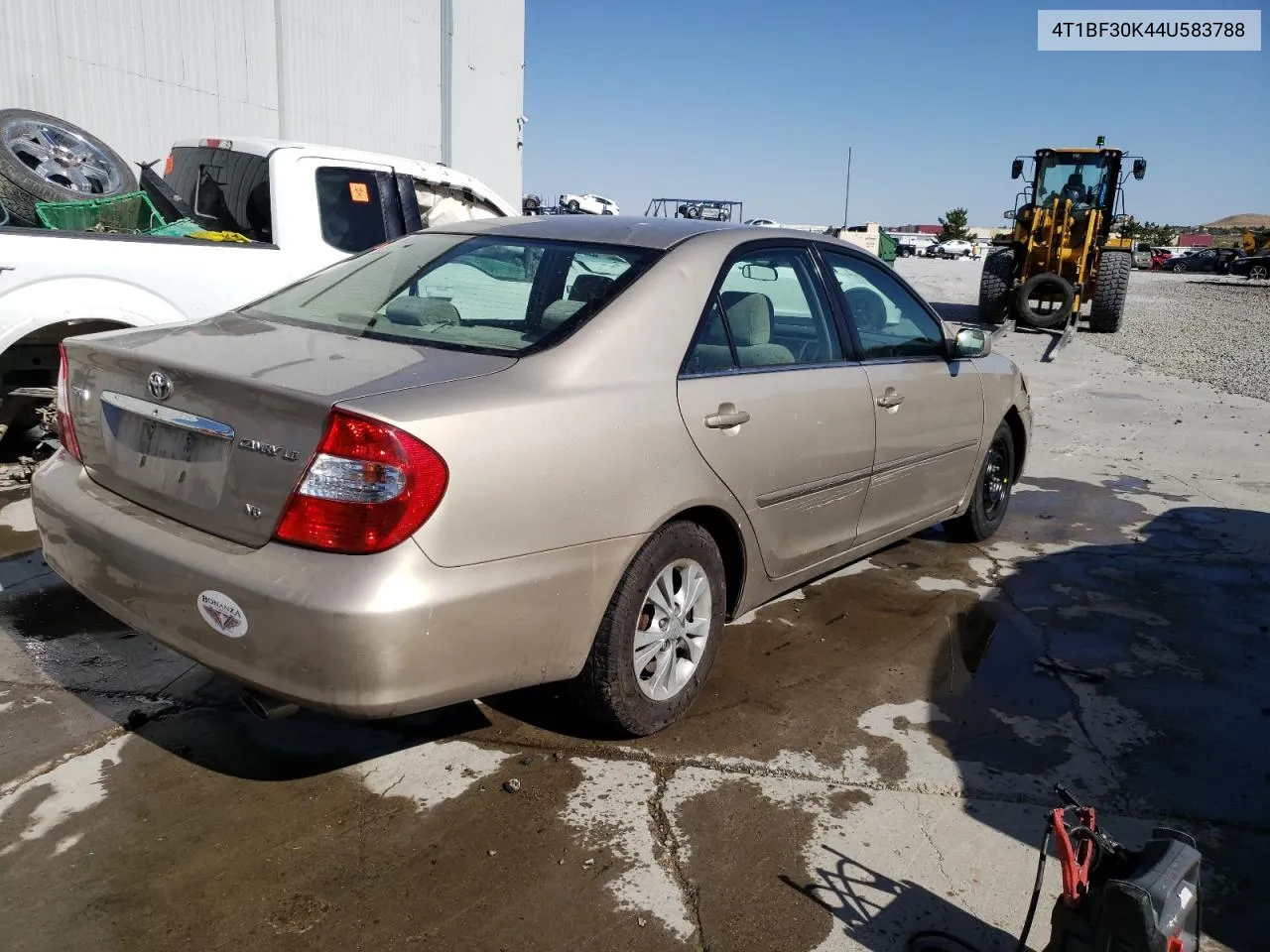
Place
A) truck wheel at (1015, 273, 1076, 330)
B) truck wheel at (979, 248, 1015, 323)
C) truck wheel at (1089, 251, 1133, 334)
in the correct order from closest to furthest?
truck wheel at (1015, 273, 1076, 330) → truck wheel at (1089, 251, 1133, 334) → truck wheel at (979, 248, 1015, 323)

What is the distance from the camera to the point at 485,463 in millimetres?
2496

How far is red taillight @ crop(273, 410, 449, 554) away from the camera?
93.7 inches

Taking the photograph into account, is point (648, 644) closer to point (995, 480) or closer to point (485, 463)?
point (485, 463)

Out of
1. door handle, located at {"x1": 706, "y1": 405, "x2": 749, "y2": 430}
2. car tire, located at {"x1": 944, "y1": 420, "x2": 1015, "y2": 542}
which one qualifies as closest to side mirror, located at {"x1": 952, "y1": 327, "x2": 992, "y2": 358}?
car tire, located at {"x1": 944, "y1": 420, "x2": 1015, "y2": 542}

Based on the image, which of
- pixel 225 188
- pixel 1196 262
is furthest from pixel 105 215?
pixel 1196 262

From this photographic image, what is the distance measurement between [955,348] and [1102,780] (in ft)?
6.95

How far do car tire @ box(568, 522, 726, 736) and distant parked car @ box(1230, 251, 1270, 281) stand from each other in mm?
42043

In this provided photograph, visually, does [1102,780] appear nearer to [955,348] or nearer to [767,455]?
[767,455]

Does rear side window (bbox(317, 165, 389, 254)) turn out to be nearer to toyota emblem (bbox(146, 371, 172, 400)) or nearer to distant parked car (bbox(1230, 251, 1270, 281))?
toyota emblem (bbox(146, 371, 172, 400))

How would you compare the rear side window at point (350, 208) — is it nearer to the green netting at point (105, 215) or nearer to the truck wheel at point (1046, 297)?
the green netting at point (105, 215)

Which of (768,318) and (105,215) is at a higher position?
(105,215)

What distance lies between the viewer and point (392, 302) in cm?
333

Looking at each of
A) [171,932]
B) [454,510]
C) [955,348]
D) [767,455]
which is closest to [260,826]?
[171,932]

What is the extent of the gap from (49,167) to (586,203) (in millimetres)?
36982
